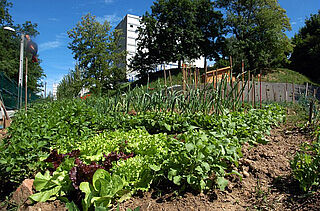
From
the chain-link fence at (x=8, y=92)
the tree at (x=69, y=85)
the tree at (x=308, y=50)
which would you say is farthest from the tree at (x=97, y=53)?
the tree at (x=308, y=50)

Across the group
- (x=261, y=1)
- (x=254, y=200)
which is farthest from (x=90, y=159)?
(x=261, y=1)

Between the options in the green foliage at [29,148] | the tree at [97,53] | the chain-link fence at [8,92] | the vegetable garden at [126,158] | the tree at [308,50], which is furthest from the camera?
the tree at [308,50]

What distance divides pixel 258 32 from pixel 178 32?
28.4 feet

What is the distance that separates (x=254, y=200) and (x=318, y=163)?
2.12ft

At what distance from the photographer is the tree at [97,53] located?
18125mm

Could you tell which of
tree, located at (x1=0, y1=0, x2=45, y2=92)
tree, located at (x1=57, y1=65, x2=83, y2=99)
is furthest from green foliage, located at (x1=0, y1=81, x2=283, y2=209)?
tree, located at (x1=0, y1=0, x2=45, y2=92)

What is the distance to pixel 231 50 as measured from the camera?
21.9 m

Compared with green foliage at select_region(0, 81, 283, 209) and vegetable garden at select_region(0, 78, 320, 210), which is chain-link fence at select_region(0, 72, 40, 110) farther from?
vegetable garden at select_region(0, 78, 320, 210)

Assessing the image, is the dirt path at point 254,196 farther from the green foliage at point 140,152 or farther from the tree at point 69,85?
the tree at point 69,85

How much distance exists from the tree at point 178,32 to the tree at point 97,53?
320 cm

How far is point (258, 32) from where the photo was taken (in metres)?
21.5

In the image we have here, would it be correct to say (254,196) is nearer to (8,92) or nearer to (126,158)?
(126,158)

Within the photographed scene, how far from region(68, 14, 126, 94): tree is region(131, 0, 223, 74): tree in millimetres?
3202

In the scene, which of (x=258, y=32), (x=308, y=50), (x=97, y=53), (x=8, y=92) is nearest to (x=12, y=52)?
(x=97, y=53)
